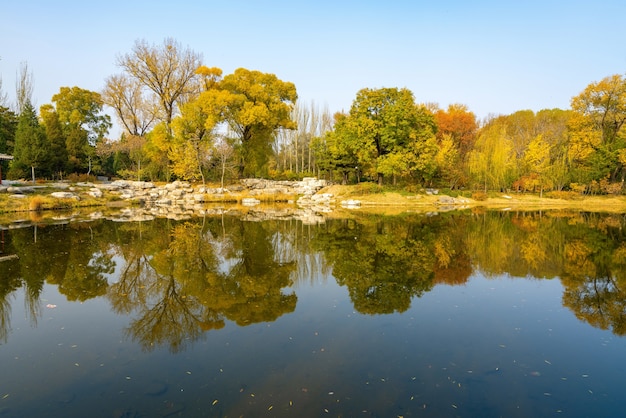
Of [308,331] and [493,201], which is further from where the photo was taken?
[493,201]

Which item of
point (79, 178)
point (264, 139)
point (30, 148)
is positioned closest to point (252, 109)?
point (264, 139)

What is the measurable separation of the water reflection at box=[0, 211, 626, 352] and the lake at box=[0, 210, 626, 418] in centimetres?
7

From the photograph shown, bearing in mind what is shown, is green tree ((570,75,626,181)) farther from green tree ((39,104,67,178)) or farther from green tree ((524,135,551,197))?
green tree ((39,104,67,178))

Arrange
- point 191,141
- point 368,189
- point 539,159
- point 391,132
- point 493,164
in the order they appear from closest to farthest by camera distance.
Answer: point 391,132 → point 368,189 → point 191,141 → point 539,159 → point 493,164

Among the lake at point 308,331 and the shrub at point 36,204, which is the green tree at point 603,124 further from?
the shrub at point 36,204

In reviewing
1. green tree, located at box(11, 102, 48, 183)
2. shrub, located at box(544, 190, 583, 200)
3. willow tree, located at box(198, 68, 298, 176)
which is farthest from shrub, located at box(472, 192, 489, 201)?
green tree, located at box(11, 102, 48, 183)

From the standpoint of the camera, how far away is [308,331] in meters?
Answer: 6.48

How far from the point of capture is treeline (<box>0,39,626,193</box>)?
1371 inches

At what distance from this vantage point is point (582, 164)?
127 feet

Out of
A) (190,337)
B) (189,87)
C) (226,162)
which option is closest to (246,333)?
(190,337)

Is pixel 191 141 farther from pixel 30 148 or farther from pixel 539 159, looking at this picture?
pixel 539 159

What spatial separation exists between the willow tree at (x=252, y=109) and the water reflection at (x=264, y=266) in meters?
20.9

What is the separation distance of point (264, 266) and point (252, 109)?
1145 inches

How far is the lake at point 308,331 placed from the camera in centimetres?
443
